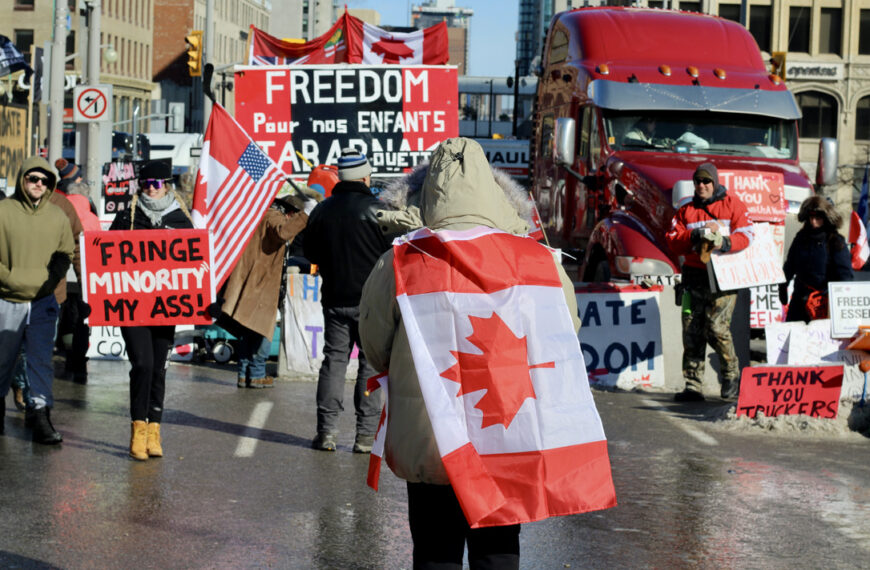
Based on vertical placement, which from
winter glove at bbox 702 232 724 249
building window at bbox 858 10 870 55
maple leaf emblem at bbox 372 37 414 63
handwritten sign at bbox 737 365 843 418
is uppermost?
building window at bbox 858 10 870 55

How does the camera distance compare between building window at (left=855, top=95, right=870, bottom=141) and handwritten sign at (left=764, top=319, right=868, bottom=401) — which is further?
building window at (left=855, top=95, right=870, bottom=141)

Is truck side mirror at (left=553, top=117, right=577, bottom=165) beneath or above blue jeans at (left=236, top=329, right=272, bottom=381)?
above

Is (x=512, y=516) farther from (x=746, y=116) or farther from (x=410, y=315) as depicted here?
(x=746, y=116)

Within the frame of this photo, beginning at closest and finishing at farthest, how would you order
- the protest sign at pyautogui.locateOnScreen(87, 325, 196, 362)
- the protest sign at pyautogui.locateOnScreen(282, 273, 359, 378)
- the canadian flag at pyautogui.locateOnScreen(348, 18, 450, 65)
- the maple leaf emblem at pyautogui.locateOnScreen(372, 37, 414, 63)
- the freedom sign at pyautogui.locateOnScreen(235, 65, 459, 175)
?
the protest sign at pyautogui.locateOnScreen(282, 273, 359, 378) < the protest sign at pyautogui.locateOnScreen(87, 325, 196, 362) < the freedom sign at pyautogui.locateOnScreen(235, 65, 459, 175) < the canadian flag at pyautogui.locateOnScreen(348, 18, 450, 65) < the maple leaf emblem at pyautogui.locateOnScreen(372, 37, 414, 63)

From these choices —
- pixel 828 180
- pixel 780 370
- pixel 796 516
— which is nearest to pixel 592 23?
pixel 828 180

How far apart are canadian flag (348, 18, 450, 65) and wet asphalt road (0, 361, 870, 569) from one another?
9.53 m

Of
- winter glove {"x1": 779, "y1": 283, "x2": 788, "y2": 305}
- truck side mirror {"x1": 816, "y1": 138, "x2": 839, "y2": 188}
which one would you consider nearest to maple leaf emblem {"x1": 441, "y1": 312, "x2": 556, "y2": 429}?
winter glove {"x1": 779, "y1": 283, "x2": 788, "y2": 305}

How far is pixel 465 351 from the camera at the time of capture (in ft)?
14.1

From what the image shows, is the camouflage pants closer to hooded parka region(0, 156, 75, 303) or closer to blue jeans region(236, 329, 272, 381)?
blue jeans region(236, 329, 272, 381)

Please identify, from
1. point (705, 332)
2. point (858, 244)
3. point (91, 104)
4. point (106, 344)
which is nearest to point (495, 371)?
point (705, 332)

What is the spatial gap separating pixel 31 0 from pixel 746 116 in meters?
84.3

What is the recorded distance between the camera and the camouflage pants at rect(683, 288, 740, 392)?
11836 millimetres

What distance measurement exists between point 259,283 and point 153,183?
2325 mm

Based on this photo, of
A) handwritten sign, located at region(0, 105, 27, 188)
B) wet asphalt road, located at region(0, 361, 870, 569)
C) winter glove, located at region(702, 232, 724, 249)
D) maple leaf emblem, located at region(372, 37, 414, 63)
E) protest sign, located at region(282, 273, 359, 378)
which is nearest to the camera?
wet asphalt road, located at region(0, 361, 870, 569)
